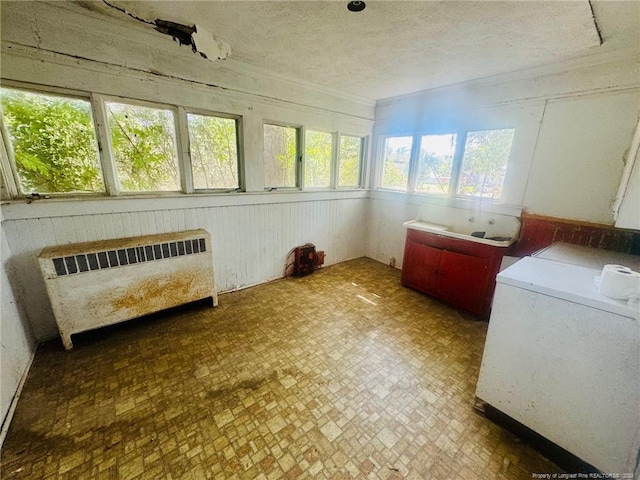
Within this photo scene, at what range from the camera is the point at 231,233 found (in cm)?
298

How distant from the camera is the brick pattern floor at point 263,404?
1.32 metres

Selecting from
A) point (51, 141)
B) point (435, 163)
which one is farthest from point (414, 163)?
point (51, 141)

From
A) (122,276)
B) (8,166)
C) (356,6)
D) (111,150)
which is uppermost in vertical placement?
(356,6)

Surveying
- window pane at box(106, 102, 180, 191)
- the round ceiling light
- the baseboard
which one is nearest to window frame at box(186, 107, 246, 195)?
window pane at box(106, 102, 180, 191)

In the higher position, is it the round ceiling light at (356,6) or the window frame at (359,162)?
the round ceiling light at (356,6)

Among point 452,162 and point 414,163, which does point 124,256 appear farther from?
point 452,162

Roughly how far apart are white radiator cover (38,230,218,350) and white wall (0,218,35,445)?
211mm

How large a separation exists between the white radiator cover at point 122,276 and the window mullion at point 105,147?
50cm

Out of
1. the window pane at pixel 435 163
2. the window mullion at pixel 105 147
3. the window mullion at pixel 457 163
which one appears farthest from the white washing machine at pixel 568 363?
the window mullion at pixel 105 147

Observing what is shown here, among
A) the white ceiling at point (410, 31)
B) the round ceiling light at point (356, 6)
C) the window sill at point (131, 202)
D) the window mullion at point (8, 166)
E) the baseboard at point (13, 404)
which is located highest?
the white ceiling at point (410, 31)

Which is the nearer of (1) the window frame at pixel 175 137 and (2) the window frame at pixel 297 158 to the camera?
(1) the window frame at pixel 175 137

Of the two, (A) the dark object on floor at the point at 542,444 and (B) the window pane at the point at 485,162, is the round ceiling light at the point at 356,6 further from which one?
(A) the dark object on floor at the point at 542,444

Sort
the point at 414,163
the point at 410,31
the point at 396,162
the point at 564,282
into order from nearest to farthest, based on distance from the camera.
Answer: the point at 564,282 < the point at 410,31 < the point at 414,163 < the point at 396,162

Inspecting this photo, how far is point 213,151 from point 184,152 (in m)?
0.31
